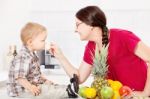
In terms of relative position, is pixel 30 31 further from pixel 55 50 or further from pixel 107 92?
pixel 107 92

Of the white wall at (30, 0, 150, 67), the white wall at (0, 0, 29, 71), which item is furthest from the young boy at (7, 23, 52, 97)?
the white wall at (0, 0, 29, 71)

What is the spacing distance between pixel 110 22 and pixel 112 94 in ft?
5.93

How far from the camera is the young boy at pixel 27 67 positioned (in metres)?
1.59

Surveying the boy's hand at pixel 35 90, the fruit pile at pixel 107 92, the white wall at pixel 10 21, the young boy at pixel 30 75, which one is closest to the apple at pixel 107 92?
the fruit pile at pixel 107 92

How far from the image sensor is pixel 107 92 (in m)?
1.33

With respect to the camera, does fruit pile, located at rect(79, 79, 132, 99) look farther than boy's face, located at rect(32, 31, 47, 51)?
No

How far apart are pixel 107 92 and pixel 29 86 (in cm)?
42

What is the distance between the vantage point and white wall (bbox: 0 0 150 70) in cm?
303

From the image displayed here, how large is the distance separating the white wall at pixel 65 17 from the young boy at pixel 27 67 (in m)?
1.44

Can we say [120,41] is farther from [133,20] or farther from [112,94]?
[133,20]

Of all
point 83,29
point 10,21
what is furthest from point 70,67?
point 10,21

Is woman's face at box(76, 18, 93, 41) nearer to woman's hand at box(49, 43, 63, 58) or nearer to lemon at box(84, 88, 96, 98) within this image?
woman's hand at box(49, 43, 63, 58)

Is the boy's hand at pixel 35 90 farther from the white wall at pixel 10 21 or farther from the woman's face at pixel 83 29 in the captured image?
the white wall at pixel 10 21

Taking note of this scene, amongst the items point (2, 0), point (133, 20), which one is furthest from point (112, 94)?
point (2, 0)
